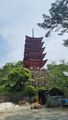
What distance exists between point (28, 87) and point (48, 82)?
13.0 ft

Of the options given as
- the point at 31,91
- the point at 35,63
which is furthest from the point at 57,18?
the point at 35,63

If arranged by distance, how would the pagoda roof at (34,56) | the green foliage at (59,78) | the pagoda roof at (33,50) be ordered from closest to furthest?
1. the green foliage at (59,78)
2. the pagoda roof at (34,56)
3. the pagoda roof at (33,50)

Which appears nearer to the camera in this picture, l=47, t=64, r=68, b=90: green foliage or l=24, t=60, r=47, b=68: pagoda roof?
l=47, t=64, r=68, b=90: green foliage

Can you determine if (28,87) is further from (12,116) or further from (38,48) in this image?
(38,48)

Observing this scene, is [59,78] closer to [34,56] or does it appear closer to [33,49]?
[34,56]

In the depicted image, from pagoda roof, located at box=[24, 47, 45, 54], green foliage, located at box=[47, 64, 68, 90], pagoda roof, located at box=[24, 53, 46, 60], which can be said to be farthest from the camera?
pagoda roof, located at box=[24, 47, 45, 54]

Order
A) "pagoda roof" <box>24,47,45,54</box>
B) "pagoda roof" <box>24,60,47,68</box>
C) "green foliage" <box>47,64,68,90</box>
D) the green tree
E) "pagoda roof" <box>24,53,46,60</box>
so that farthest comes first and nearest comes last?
"pagoda roof" <box>24,47,45,54</box>, "pagoda roof" <box>24,53,46,60</box>, "pagoda roof" <box>24,60,47,68</box>, "green foliage" <box>47,64,68,90</box>, the green tree

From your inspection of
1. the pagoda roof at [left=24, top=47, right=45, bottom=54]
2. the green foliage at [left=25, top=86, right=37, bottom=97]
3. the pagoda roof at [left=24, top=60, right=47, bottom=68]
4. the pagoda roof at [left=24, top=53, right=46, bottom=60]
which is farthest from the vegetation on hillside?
the pagoda roof at [left=24, top=47, right=45, bottom=54]

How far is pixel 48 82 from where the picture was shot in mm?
37688

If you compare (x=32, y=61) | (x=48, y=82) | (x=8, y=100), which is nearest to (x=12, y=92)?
(x=8, y=100)

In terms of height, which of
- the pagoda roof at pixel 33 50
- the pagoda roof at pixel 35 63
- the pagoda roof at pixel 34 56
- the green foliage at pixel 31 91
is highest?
the pagoda roof at pixel 33 50

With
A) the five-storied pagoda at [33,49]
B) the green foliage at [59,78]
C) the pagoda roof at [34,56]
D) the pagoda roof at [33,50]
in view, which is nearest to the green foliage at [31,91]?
the green foliage at [59,78]

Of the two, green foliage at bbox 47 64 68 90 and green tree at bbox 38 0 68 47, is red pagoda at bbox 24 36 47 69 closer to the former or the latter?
green foliage at bbox 47 64 68 90

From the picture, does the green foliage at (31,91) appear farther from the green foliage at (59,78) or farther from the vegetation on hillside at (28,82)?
the green foliage at (59,78)
